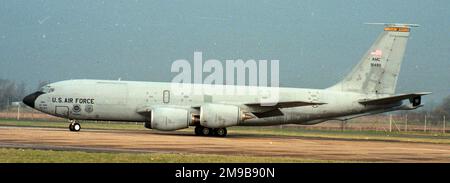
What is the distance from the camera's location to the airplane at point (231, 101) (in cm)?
4138

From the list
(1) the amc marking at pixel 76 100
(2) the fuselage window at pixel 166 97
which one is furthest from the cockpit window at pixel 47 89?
(2) the fuselage window at pixel 166 97

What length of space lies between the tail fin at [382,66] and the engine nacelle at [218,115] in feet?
25.5

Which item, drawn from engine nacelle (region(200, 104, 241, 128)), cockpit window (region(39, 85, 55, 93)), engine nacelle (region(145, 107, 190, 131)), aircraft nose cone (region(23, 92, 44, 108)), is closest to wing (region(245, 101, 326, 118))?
engine nacelle (region(200, 104, 241, 128))

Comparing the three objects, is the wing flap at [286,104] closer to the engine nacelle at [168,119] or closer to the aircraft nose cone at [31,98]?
the engine nacelle at [168,119]

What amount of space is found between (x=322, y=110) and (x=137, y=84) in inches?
449

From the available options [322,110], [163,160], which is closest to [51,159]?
[163,160]

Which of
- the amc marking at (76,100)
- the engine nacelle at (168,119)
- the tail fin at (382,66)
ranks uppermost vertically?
the tail fin at (382,66)

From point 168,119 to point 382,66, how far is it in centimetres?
1439

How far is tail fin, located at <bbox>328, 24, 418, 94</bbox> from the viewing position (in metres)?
45.5

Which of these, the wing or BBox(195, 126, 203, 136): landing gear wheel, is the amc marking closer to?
BBox(195, 126, 203, 136): landing gear wheel

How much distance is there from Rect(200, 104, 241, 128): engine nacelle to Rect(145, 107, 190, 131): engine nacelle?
0.99 meters

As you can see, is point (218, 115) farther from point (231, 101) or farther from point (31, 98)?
point (31, 98)

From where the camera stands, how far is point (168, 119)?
4031 cm
